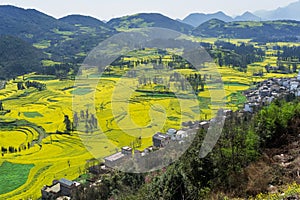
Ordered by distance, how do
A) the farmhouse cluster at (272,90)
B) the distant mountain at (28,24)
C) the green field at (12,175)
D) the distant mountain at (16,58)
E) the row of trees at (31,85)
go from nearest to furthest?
the green field at (12,175)
the farmhouse cluster at (272,90)
the row of trees at (31,85)
the distant mountain at (16,58)
the distant mountain at (28,24)

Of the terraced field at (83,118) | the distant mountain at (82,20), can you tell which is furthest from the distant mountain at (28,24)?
A: the terraced field at (83,118)

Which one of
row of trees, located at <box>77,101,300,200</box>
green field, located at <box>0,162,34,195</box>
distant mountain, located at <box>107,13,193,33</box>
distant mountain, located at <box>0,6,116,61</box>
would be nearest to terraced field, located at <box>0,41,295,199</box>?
green field, located at <box>0,162,34,195</box>

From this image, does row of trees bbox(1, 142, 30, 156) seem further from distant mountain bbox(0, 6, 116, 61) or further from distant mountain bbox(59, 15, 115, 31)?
distant mountain bbox(59, 15, 115, 31)

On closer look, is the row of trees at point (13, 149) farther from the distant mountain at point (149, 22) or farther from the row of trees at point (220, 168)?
the distant mountain at point (149, 22)

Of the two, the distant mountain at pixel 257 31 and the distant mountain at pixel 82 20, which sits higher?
the distant mountain at pixel 82 20

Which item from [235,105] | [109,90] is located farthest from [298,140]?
[109,90]

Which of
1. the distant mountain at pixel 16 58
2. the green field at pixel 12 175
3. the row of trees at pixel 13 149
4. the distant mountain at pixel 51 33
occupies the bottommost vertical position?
the green field at pixel 12 175

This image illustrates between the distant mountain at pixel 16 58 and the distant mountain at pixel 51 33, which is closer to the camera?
the distant mountain at pixel 16 58

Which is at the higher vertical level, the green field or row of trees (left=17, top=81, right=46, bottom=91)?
row of trees (left=17, top=81, right=46, bottom=91)
